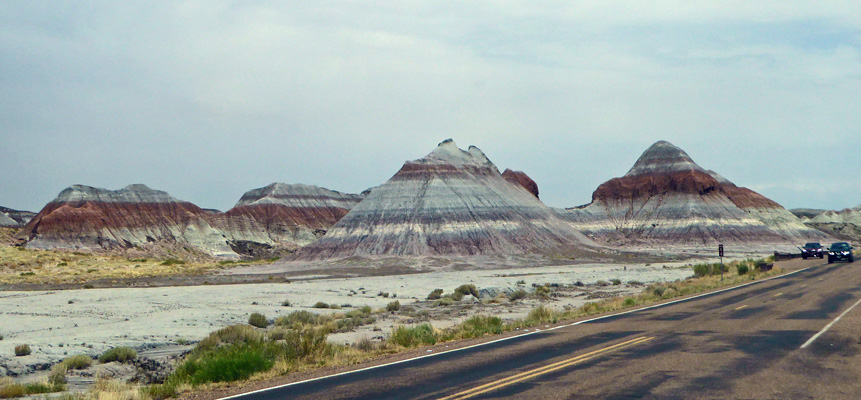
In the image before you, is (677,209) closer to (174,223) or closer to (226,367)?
(174,223)

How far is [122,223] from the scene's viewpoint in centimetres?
13312

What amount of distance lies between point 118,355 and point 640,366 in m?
13.2

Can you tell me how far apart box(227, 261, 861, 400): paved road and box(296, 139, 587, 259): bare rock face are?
7718 cm

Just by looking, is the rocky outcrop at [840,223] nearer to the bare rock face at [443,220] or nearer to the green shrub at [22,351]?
the bare rock face at [443,220]

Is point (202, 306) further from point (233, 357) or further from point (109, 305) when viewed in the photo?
point (233, 357)

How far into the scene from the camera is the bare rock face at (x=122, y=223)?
398 ft

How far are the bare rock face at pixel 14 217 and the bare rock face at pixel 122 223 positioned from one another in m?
32.5

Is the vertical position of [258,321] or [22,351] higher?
[22,351]

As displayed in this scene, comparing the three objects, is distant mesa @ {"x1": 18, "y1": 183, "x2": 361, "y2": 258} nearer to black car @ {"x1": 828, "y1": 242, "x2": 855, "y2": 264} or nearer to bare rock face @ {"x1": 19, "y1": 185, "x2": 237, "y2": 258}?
bare rock face @ {"x1": 19, "y1": 185, "x2": 237, "y2": 258}

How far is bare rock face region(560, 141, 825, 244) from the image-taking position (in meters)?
124

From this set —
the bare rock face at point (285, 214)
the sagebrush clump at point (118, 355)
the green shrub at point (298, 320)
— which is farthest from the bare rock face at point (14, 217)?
the sagebrush clump at point (118, 355)

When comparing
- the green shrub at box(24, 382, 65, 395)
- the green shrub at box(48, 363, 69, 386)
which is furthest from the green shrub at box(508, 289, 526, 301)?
the green shrub at box(24, 382, 65, 395)

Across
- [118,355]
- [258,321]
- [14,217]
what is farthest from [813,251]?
[14,217]

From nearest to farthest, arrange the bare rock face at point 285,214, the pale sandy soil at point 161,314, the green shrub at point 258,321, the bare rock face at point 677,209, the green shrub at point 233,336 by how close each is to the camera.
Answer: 1. the pale sandy soil at point 161,314
2. the green shrub at point 233,336
3. the green shrub at point 258,321
4. the bare rock face at point 677,209
5. the bare rock face at point 285,214
